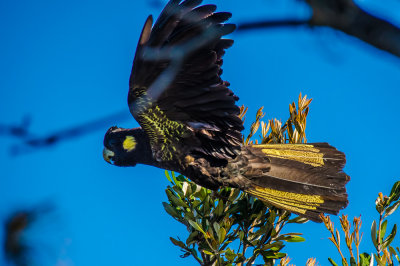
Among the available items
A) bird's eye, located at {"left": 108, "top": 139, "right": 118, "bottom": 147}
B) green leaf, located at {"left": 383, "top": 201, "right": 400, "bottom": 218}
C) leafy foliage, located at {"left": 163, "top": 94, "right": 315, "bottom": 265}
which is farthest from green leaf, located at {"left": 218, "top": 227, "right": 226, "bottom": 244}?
bird's eye, located at {"left": 108, "top": 139, "right": 118, "bottom": 147}

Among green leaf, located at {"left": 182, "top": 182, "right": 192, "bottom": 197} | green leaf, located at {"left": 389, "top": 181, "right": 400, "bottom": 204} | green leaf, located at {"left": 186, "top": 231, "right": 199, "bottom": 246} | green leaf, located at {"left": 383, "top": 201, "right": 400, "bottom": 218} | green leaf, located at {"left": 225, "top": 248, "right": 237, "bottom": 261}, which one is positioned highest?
green leaf, located at {"left": 182, "top": 182, "right": 192, "bottom": 197}

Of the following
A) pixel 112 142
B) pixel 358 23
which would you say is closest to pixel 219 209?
pixel 112 142

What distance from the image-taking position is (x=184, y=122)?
3031mm

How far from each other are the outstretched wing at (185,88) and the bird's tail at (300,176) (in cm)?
29

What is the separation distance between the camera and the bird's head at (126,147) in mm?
3361

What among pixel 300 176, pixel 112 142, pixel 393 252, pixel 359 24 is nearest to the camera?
pixel 359 24

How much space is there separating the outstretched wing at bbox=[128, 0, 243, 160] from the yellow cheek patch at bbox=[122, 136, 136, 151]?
0.69ft

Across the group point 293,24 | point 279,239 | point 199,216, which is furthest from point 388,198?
point 293,24

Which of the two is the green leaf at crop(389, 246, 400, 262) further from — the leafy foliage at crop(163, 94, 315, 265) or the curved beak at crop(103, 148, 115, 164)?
the curved beak at crop(103, 148, 115, 164)

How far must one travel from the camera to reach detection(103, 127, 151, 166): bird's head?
3.36m

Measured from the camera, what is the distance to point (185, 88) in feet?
9.34

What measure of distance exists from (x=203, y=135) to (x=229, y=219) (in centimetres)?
58

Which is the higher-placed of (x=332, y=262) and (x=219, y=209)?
(x=219, y=209)

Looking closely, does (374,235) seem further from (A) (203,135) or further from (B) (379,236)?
(A) (203,135)
